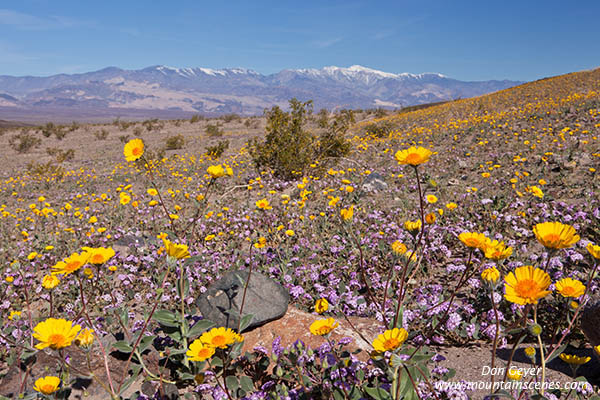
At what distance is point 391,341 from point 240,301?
1.66m

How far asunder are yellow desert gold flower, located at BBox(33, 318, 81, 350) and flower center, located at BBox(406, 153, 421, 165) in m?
1.77

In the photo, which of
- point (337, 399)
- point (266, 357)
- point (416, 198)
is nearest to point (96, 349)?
point (266, 357)

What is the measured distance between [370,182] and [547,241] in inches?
209

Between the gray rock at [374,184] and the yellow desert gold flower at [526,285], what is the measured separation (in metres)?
4.97

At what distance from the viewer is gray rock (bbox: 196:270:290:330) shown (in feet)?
8.68

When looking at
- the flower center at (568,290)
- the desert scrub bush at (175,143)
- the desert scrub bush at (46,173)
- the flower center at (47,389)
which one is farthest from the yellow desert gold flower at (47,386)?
the desert scrub bush at (175,143)

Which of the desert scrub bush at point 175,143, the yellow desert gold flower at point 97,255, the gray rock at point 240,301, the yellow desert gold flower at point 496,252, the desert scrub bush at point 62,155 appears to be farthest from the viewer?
the desert scrub bush at point 175,143

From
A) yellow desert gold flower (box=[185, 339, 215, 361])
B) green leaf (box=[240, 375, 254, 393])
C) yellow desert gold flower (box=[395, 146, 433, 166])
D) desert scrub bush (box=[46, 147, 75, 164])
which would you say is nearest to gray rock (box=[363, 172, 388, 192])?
yellow desert gold flower (box=[395, 146, 433, 166])

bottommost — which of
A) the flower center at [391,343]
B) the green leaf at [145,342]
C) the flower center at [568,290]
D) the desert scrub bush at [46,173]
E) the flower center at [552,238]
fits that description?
the desert scrub bush at [46,173]

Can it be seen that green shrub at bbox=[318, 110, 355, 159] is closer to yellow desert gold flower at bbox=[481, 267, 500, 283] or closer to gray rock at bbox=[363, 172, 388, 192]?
gray rock at bbox=[363, 172, 388, 192]

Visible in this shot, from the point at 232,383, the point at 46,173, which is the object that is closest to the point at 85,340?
the point at 232,383

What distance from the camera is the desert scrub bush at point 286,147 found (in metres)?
7.82

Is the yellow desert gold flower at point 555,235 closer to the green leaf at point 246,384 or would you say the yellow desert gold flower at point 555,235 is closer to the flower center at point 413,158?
the flower center at point 413,158

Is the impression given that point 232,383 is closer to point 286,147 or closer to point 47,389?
point 47,389
